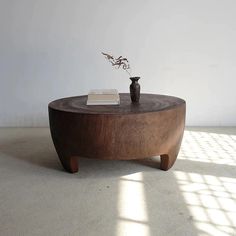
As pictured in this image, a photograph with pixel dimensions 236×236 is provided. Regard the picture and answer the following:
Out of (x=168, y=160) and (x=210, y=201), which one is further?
(x=168, y=160)

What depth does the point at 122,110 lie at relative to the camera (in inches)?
76.6

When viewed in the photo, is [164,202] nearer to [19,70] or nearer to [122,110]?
[122,110]

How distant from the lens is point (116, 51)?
323 centimetres

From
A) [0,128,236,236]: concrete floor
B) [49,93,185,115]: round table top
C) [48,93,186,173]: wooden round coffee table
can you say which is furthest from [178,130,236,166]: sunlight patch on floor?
[49,93,185,115]: round table top

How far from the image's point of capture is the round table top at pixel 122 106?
6.30 feet

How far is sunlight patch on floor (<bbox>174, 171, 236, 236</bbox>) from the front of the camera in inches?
55.5

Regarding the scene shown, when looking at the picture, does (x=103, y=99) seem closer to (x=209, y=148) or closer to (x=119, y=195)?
(x=119, y=195)

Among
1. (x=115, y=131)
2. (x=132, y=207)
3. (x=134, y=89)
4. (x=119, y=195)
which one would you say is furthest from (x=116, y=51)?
(x=132, y=207)

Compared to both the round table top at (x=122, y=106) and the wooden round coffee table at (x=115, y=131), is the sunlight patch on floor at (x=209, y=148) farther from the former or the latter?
the round table top at (x=122, y=106)

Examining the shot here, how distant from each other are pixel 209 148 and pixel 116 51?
1471 mm

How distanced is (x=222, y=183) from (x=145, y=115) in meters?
0.67

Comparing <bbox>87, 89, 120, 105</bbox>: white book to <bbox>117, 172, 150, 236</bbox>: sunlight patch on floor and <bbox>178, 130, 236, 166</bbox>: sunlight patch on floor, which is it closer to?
<bbox>117, 172, 150, 236</bbox>: sunlight patch on floor

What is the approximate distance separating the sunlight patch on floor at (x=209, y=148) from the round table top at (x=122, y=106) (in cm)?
51

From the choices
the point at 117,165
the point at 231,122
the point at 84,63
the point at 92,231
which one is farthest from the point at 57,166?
the point at 231,122
